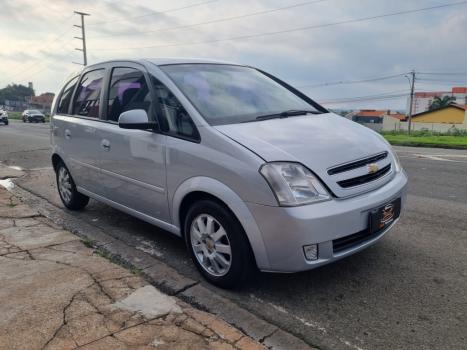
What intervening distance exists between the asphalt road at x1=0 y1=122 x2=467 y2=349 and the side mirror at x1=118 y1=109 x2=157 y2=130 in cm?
121

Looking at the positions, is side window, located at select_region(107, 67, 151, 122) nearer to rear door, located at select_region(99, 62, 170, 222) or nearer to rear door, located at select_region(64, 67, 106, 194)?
rear door, located at select_region(99, 62, 170, 222)

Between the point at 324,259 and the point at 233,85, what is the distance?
185 cm

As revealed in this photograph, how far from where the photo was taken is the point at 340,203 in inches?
112

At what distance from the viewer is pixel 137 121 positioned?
136 inches

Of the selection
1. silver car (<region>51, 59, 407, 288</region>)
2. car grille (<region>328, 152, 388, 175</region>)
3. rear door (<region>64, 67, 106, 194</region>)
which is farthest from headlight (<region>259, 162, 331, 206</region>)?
rear door (<region>64, 67, 106, 194</region>)

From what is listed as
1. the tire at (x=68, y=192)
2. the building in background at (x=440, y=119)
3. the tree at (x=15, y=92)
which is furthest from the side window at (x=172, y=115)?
the tree at (x=15, y=92)

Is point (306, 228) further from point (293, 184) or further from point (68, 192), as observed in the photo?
point (68, 192)

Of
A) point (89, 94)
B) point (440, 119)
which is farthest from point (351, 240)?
point (440, 119)

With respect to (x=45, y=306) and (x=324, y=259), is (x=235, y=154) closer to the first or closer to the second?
(x=324, y=259)

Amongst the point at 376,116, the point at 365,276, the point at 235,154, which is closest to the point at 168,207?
the point at 235,154

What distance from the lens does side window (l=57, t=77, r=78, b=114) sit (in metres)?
5.18

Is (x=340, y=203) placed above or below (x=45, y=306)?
above

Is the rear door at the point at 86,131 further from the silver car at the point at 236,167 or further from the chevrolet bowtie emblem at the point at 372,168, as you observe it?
the chevrolet bowtie emblem at the point at 372,168

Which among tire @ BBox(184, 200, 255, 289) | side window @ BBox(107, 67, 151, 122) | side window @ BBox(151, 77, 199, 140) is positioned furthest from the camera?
side window @ BBox(107, 67, 151, 122)
